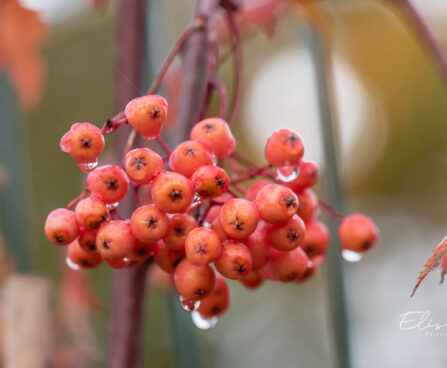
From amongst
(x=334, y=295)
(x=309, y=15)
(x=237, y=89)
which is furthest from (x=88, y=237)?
(x=309, y=15)

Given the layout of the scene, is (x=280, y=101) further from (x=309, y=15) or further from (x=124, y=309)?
(x=124, y=309)

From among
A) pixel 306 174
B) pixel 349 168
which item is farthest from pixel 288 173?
pixel 349 168

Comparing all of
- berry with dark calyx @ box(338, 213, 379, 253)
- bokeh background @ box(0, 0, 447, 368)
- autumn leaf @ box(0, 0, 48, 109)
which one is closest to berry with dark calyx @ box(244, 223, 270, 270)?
berry with dark calyx @ box(338, 213, 379, 253)

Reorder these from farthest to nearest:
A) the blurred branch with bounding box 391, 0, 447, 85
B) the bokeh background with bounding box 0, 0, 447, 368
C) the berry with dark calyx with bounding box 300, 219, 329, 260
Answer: the bokeh background with bounding box 0, 0, 447, 368
the blurred branch with bounding box 391, 0, 447, 85
the berry with dark calyx with bounding box 300, 219, 329, 260

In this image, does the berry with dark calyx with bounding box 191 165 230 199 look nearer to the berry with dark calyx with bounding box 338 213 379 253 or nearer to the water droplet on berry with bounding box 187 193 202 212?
the water droplet on berry with bounding box 187 193 202 212

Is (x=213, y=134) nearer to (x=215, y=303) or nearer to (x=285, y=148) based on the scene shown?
(x=285, y=148)

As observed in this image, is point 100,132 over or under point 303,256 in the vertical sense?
over

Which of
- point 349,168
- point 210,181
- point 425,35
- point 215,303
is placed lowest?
point 215,303
